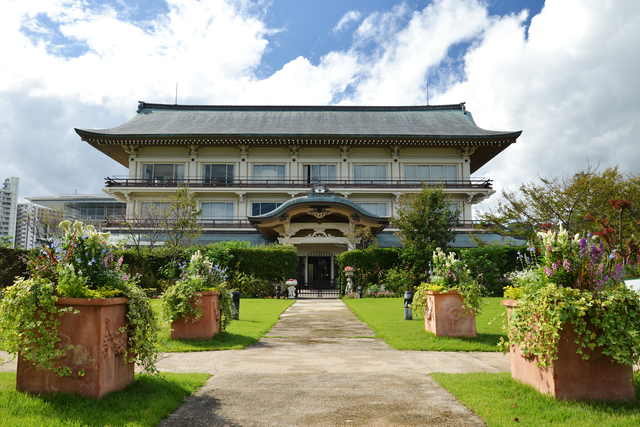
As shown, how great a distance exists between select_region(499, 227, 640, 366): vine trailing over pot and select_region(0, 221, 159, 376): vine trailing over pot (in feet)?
14.0

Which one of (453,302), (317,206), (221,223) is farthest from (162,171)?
(453,302)

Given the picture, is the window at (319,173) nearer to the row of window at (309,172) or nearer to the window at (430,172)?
the row of window at (309,172)

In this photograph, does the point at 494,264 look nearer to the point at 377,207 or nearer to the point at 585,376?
the point at 377,207

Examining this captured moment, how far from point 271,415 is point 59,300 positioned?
2410 millimetres

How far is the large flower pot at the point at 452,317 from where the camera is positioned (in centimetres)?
917

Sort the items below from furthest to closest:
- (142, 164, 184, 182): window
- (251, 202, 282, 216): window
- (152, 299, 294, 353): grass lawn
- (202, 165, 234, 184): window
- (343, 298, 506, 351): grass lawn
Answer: (142, 164, 184, 182): window
(202, 165, 234, 184): window
(251, 202, 282, 216): window
(343, 298, 506, 351): grass lawn
(152, 299, 294, 353): grass lawn

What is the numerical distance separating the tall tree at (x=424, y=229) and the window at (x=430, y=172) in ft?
50.7

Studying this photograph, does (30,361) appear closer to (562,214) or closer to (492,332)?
(492,332)

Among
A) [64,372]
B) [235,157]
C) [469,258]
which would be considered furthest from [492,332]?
[235,157]

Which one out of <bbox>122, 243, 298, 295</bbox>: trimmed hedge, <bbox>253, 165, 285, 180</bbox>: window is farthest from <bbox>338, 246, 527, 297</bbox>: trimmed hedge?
<bbox>253, 165, 285, 180</bbox>: window

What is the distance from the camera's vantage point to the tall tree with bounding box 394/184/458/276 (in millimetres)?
23516

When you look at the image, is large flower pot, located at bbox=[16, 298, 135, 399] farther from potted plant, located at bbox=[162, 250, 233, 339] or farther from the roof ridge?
the roof ridge

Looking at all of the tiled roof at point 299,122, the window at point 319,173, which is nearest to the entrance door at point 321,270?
the window at point 319,173

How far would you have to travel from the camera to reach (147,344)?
16.5 feet
